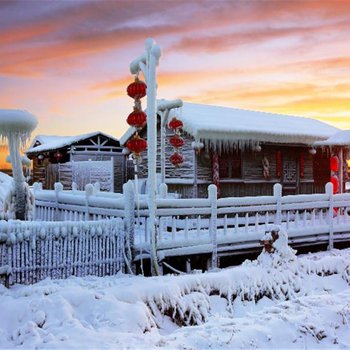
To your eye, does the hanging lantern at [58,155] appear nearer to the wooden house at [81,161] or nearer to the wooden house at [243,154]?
the wooden house at [81,161]

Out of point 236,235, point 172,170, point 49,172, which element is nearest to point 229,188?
point 172,170

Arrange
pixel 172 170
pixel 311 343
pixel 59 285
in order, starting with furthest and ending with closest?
pixel 172 170, pixel 59 285, pixel 311 343

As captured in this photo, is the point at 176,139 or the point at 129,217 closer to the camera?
the point at 129,217

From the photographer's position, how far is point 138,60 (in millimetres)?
10062

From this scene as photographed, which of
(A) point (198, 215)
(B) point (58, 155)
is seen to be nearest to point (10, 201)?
(A) point (198, 215)

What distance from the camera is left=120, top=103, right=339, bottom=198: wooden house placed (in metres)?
16.5

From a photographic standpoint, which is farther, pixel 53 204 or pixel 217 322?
pixel 53 204

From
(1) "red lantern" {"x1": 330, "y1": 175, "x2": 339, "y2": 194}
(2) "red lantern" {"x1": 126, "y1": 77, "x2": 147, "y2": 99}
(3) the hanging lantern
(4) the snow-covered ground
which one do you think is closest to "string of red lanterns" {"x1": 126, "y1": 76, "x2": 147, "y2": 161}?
(2) "red lantern" {"x1": 126, "y1": 77, "x2": 147, "y2": 99}

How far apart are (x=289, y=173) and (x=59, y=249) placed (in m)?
13.3

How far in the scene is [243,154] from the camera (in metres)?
18.4

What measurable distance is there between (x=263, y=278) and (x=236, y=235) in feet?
6.65

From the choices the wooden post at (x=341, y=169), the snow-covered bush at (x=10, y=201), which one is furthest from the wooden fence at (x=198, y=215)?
the wooden post at (x=341, y=169)

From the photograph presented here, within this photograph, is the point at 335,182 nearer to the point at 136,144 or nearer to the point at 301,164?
the point at 301,164

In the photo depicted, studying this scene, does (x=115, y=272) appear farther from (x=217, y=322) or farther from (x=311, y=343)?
(x=311, y=343)
